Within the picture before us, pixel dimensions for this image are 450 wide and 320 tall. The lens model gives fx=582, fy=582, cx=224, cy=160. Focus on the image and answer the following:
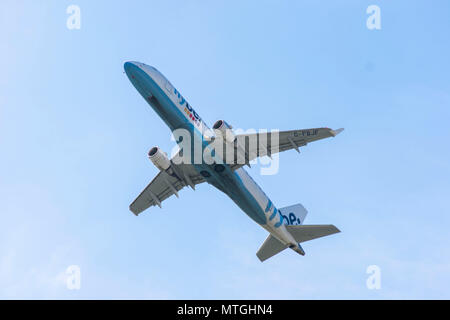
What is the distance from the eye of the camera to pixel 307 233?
52031mm

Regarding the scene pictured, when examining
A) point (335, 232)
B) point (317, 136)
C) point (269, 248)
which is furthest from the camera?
point (269, 248)

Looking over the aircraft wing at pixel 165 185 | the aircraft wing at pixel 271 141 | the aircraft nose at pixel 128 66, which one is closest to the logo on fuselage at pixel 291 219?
the aircraft wing at pixel 271 141

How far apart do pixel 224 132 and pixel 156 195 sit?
479 inches

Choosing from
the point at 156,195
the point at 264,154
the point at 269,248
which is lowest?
the point at 269,248

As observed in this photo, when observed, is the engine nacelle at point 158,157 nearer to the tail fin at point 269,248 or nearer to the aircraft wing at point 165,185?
the aircraft wing at point 165,185

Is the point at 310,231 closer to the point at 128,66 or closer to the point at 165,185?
the point at 165,185

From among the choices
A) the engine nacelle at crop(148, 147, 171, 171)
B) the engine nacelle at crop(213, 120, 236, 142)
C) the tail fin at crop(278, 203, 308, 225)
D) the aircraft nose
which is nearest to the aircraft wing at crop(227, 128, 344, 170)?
the engine nacelle at crop(213, 120, 236, 142)

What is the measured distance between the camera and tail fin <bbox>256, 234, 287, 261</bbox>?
53.8 m

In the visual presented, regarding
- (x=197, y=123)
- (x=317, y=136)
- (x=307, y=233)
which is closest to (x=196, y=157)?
(x=197, y=123)

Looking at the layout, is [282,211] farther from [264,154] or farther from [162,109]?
[162,109]

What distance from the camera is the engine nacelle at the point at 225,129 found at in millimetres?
45844

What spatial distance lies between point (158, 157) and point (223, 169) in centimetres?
613

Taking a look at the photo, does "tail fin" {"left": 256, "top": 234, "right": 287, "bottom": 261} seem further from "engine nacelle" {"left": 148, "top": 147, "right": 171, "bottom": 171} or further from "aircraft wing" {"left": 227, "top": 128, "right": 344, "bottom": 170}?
"engine nacelle" {"left": 148, "top": 147, "right": 171, "bottom": 171}

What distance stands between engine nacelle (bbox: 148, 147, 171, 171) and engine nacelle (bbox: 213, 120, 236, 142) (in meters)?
6.08
